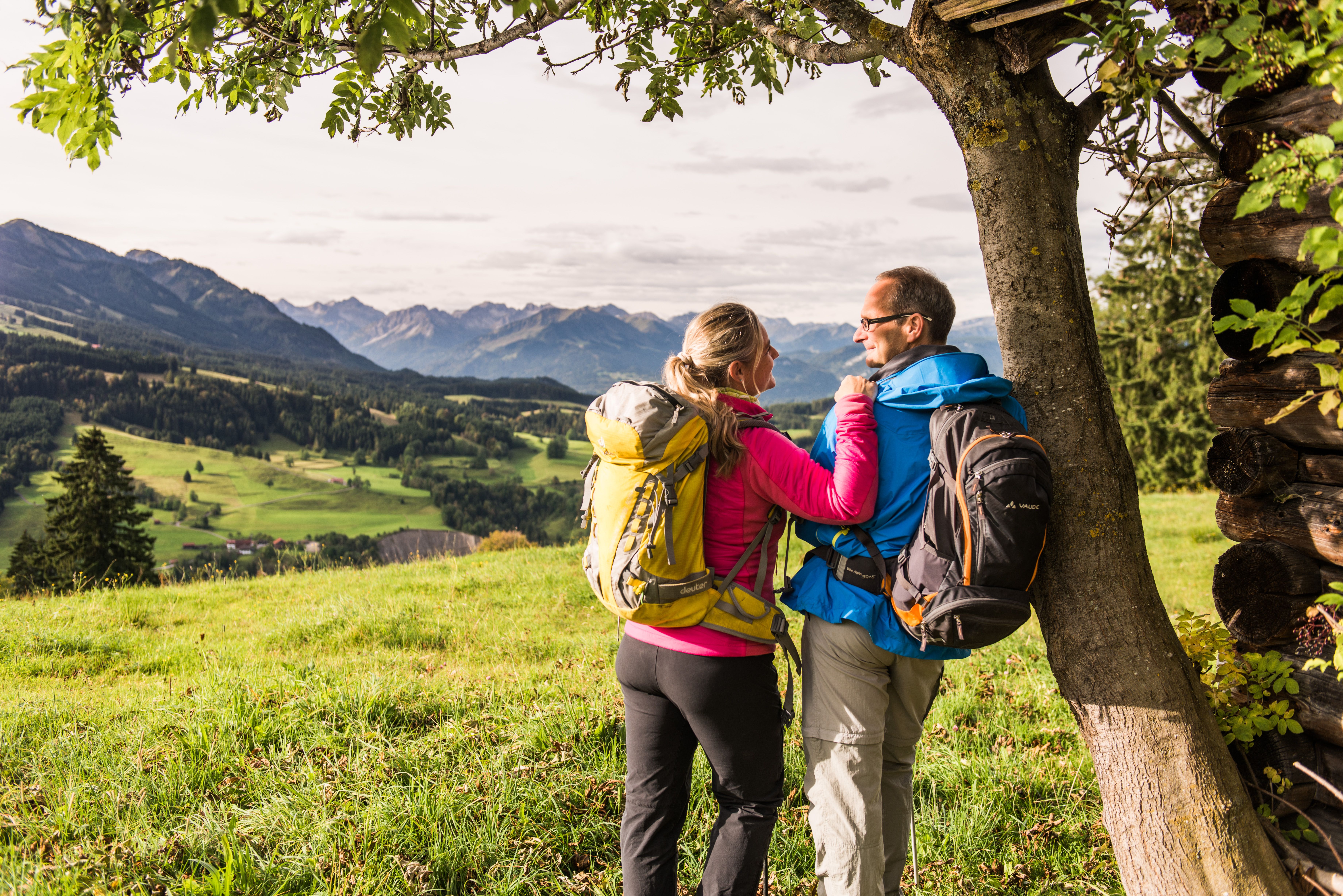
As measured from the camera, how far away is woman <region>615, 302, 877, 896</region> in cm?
283

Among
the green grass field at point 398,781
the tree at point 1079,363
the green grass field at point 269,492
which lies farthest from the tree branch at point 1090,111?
the green grass field at point 269,492

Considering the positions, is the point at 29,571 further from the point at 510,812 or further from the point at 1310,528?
the point at 1310,528

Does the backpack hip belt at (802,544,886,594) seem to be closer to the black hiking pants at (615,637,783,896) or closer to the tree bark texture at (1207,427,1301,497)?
the black hiking pants at (615,637,783,896)

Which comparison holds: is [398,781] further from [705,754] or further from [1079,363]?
[1079,363]

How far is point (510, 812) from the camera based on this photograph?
12.7 ft

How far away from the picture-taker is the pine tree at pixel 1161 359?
34719mm

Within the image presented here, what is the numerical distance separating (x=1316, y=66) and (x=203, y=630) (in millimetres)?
9701

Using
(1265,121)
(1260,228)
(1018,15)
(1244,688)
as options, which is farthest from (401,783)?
(1265,121)

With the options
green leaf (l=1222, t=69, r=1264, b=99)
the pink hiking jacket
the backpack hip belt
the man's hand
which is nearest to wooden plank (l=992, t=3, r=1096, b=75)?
green leaf (l=1222, t=69, r=1264, b=99)

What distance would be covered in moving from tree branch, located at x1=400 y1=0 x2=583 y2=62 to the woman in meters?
2.57

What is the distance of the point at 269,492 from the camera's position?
6388 inches

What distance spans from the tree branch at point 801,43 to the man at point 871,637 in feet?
4.58

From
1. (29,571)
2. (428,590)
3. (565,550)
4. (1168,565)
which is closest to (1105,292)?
(1168,565)

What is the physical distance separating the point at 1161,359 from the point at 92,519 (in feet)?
168
